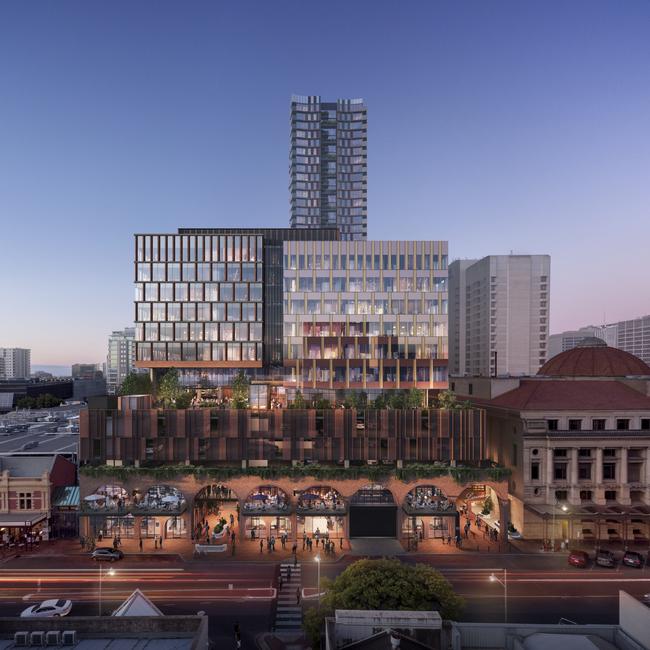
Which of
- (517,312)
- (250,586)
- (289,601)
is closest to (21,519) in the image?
(250,586)

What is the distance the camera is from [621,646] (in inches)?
842

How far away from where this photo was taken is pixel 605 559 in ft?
153

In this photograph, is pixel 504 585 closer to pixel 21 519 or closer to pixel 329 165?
pixel 21 519

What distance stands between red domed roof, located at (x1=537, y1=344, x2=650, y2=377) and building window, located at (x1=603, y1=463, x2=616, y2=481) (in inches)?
973

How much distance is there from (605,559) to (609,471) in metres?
13.2

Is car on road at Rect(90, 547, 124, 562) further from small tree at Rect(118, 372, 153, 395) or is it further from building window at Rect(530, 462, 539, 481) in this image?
building window at Rect(530, 462, 539, 481)

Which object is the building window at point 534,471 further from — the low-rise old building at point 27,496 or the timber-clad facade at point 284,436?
the low-rise old building at point 27,496

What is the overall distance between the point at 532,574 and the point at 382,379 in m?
50.6

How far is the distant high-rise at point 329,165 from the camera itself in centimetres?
17662

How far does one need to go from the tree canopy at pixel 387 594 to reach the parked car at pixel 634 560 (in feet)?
98.3

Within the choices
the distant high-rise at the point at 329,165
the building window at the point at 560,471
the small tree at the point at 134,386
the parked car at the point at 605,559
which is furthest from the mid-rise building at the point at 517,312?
the small tree at the point at 134,386

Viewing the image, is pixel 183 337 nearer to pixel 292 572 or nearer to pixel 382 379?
pixel 382 379

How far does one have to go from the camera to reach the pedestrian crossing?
3594 centimetres

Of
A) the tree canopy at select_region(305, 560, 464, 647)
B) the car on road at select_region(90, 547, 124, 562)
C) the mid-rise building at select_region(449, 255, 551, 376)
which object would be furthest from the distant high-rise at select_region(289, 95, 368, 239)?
the tree canopy at select_region(305, 560, 464, 647)
